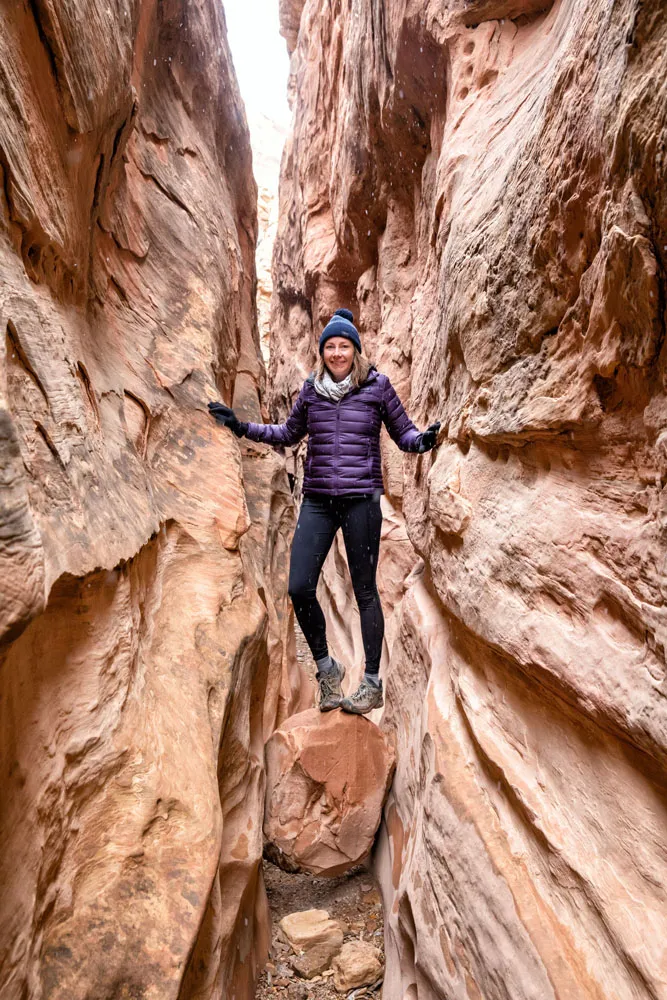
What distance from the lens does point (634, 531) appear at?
166 cm

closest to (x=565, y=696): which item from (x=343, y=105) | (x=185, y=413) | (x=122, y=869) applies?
(x=122, y=869)

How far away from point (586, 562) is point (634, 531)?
0.24 m

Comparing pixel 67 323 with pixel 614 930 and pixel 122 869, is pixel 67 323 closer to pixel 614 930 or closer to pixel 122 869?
pixel 122 869

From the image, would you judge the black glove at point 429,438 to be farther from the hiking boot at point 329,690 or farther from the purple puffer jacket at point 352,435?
the hiking boot at point 329,690

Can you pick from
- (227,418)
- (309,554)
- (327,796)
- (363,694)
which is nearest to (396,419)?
(309,554)

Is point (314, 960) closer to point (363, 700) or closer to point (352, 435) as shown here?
point (363, 700)

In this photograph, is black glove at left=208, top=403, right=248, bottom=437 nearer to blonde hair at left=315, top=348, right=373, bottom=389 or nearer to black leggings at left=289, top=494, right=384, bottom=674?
black leggings at left=289, top=494, right=384, bottom=674

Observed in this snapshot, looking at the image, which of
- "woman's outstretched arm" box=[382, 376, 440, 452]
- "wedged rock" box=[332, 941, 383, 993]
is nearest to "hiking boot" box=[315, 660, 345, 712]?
"wedged rock" box=[332, 941, 383, 993]

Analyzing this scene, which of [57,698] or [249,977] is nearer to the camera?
[57,698]

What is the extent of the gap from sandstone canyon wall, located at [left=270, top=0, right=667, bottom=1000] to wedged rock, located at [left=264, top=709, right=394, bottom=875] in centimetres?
22

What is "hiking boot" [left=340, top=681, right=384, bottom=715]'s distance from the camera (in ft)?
11.3

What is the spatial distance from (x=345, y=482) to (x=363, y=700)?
137 cm

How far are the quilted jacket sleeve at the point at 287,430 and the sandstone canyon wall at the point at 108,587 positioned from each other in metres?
0.33

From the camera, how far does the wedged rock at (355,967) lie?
2.87 m
